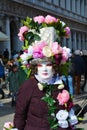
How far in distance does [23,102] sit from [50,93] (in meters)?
0.25

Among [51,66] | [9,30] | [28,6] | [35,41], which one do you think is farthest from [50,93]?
[28,6]

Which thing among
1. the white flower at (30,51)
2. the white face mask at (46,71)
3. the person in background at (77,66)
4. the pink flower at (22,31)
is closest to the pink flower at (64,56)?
the white face mask at (46,71)

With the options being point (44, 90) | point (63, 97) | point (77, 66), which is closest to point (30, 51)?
point (44, 90)

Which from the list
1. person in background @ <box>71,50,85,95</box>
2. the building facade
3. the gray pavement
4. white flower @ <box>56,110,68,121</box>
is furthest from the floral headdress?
the building facade

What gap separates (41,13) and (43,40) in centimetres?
3661

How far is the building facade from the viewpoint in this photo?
32.2 m

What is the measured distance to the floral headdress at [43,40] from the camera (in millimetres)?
4035

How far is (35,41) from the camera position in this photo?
164 inches

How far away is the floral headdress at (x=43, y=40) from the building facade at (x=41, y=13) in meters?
11.7

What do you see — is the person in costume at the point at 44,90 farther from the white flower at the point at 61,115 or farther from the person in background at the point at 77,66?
the person in background at the point at 77,66

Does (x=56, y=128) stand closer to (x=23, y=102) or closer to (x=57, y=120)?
(x=57, y=120)

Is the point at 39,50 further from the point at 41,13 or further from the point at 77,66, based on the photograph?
the point at 41,13

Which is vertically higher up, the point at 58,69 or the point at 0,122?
the point at 58,69

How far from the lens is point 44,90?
13.2 ft
